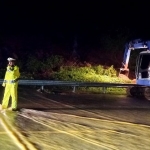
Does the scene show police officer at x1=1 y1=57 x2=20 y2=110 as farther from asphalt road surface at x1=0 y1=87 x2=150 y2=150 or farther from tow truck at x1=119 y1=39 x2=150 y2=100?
tow truck at x1=119 y1=39 x2=150 y2=100

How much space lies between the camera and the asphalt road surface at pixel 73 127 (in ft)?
26.8

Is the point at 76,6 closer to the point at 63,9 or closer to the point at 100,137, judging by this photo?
the point at 63,9

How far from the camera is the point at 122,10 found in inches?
1293

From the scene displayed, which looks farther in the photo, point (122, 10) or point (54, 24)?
point (122, 10)

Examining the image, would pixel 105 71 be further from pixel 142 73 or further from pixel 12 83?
pixel 12 83

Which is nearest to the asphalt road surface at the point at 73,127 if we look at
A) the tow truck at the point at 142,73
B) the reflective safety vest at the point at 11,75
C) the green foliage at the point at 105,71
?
the reflective safety vest at the point at 11,75

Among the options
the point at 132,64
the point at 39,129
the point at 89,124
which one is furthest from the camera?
the point at 132,64

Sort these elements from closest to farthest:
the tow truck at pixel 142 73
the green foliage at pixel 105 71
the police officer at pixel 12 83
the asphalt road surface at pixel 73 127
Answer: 1. the asphalt road surface at pixel 73 127
2. the police officer at pixel 12 83
3. the tow truck at pixel 142 73
4. the green foliage at pixel 105 71

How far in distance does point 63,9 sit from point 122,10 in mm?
5494

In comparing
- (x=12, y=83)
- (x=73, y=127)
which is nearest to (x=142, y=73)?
(x=12, y=83)

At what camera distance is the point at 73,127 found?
32.7ft

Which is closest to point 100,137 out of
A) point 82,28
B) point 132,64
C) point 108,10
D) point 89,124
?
point 89,124

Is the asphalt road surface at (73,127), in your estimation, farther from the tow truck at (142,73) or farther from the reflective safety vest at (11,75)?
the tow truck at (142,73)

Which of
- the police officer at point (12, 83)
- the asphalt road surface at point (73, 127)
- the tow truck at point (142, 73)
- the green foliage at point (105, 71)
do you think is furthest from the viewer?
the green foliage at point (105, 71)
